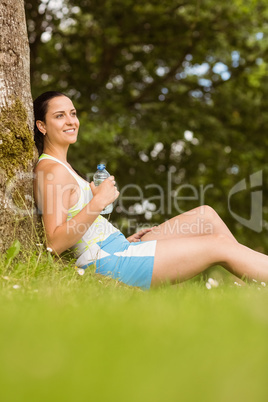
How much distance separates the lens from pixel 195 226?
4121mm

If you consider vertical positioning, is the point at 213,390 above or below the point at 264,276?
above

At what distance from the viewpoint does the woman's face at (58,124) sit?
3.91 metres

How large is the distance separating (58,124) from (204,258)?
1.61 metres

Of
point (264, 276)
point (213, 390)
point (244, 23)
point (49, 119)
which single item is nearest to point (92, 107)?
point (244, 23)

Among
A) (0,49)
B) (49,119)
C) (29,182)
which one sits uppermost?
(0,49)

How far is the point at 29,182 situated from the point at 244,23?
20.6 feet

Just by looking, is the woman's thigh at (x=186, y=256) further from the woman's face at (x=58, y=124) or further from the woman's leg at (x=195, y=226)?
the woman's face at (x=58, y=124)

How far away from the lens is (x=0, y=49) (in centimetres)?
362

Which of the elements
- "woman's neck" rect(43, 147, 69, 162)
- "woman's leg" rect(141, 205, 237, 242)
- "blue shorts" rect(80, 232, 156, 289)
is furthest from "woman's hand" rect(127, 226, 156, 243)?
"woman's neck" rect(43, 147, 69, 162)

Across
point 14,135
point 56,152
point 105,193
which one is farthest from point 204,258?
point 14,135

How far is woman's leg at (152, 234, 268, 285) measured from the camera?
3465mm

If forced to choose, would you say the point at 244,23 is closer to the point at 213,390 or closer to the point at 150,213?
the point at 150,213

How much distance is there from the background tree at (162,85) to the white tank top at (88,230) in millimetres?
3547

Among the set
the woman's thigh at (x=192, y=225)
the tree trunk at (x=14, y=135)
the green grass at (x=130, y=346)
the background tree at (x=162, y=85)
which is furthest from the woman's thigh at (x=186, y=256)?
the background tree at (x=162, y=85)
